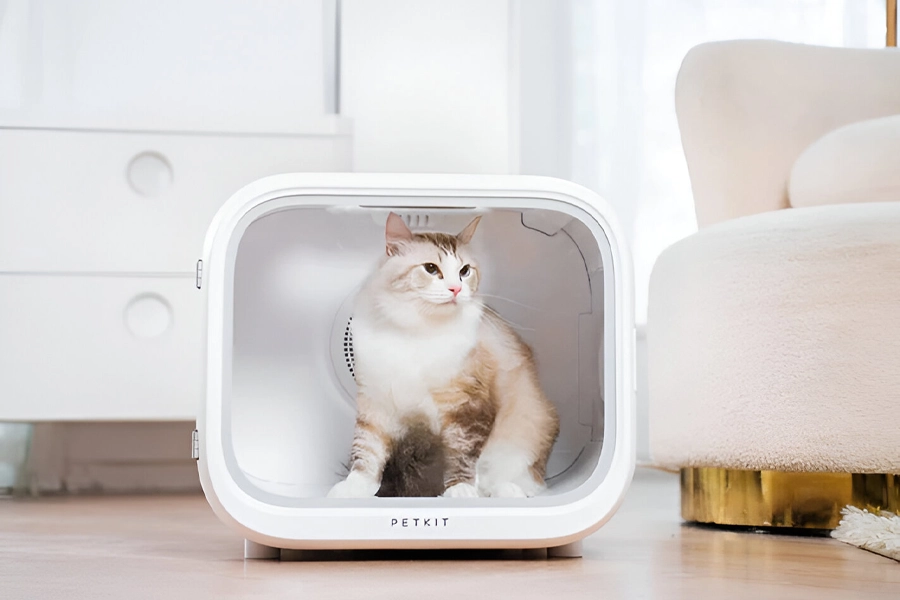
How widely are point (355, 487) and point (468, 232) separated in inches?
11.5

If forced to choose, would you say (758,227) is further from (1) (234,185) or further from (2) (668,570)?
(1) (234,185)

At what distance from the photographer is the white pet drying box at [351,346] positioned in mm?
773

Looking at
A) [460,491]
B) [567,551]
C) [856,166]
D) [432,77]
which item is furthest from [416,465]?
[432,77]

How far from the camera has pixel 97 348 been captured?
150 centimetres

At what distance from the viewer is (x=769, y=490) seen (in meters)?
1.05

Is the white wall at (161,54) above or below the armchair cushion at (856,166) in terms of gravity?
above

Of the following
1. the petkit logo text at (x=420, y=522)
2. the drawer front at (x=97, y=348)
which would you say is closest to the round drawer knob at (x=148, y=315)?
the drawer front at (x=97, y=348)

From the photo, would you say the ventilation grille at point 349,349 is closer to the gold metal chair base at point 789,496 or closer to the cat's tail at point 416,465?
the cat's tail at point 416,465

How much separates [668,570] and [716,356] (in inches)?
13.3

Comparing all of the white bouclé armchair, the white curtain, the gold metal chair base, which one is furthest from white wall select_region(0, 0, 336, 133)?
the gold metal chair base

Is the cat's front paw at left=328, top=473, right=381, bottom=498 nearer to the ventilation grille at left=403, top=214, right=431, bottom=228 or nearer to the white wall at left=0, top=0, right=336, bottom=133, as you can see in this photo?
the ventilation grille at left=403, top=214, right=431, bottom=228

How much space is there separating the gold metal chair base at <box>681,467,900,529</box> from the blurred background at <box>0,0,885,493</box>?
27.0 inches

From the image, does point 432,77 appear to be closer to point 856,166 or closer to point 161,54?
point 161,54

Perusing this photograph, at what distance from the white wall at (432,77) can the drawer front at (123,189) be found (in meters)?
0.41
